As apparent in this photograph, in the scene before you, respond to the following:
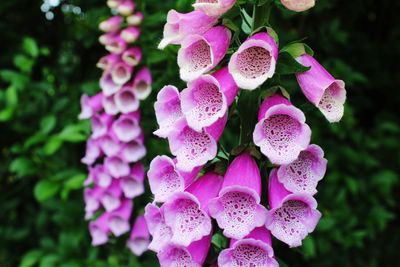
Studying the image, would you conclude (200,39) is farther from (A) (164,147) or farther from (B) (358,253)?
(B) (358,253)

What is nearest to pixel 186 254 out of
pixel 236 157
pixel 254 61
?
pixel 236 157

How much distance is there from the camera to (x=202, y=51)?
1.16 meters

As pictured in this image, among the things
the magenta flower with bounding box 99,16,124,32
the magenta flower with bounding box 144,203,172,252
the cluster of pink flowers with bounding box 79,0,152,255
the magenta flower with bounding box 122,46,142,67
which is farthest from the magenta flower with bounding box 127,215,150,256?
the magenta flower with bounding box 144,203,172,252

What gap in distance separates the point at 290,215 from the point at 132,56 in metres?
1.07

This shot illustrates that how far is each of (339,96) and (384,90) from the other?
2390mm

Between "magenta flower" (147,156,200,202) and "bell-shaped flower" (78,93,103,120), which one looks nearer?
"magenta flower" (147,156,200,202)

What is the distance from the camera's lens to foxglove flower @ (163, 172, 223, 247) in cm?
111

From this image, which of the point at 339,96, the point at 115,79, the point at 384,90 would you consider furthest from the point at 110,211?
the point at 384,90

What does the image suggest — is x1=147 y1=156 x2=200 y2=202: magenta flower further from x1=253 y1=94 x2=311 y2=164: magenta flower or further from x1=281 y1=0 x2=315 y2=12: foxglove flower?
x1=281 y1=0 x2=315 y2=12: foxglove flower

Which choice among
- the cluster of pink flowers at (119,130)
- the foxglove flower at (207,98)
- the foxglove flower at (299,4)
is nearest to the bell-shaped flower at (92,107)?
the cluster of pink flowers at (119,130)

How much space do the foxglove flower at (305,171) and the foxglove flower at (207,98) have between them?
183 mm

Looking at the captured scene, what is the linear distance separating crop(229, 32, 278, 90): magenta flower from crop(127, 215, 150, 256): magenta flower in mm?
1154

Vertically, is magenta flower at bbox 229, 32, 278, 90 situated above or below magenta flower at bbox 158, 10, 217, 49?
below

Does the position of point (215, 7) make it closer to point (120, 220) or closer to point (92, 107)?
point (92, 107)
